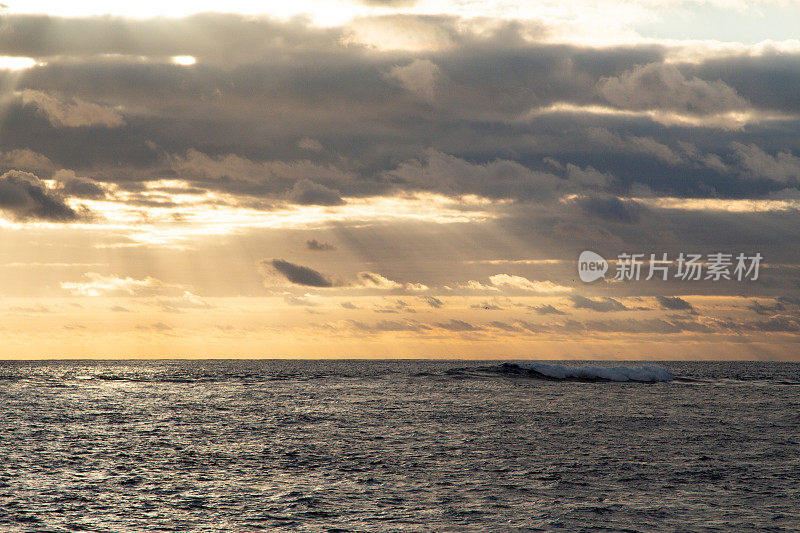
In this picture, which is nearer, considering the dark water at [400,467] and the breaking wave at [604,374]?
the dark water at [400,467]

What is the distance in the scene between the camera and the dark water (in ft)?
96.4

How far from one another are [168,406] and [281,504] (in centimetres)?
5589

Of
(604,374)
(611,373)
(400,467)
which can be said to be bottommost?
(604,374)

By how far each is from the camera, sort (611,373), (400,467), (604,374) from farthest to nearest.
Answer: (611,373)
(604,374)
(400,467)

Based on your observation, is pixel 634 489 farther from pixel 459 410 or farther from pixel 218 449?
pixel 459 410

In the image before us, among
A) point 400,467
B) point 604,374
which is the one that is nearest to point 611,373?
point 604,374

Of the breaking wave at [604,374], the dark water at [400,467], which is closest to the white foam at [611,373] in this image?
the breaking wave at [604,374]

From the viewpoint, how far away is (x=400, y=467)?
134ft

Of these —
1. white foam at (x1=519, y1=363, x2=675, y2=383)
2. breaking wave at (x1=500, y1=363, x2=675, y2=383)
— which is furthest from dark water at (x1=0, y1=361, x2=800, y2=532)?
A: white foam at (x1=519, y1=363, x2=675, y2=383)

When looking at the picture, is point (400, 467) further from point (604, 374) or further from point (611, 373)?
point (611, 373)

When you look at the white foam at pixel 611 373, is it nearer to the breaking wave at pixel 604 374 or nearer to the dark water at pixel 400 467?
the breaking wave at pixel 604 374

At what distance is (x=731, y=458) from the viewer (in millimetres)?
44281

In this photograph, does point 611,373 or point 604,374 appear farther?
point 611,373

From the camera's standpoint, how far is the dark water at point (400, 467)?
29375 millimetres
